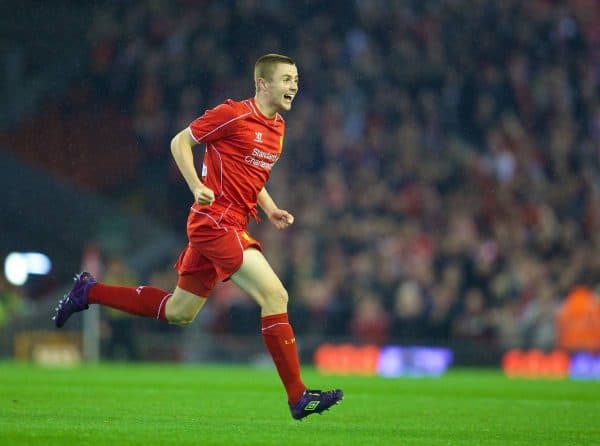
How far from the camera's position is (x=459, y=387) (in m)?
12.9

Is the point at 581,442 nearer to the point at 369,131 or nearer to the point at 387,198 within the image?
the point at 387,198

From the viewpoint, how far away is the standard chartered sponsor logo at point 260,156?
315 inches

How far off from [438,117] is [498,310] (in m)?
5.20

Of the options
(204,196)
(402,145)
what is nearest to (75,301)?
(204,196)

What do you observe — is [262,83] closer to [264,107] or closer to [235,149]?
[264,107]

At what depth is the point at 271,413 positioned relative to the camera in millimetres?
8500

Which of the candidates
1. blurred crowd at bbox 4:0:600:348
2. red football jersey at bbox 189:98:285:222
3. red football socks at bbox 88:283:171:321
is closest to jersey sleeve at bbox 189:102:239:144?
red football jersey at bbox 189:98:285:222

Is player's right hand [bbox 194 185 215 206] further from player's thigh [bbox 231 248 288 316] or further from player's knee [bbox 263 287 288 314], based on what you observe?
player's knee [bbox 263 287 288 314]

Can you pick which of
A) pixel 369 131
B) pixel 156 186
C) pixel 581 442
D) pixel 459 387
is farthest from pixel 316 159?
pixel 581 442

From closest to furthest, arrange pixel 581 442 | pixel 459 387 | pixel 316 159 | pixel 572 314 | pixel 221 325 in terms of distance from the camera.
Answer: pixel 581 442
pixel 459 387
pixel 572 314
pixel 221 325
pixel 316 159

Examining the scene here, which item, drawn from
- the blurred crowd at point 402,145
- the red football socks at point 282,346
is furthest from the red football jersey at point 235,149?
the blurred crowd at point 402,145

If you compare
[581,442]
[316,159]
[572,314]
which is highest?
[316,159]

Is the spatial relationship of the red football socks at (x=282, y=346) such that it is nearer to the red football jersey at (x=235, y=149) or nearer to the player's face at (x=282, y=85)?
the red football jersey at (x=235, y=149)

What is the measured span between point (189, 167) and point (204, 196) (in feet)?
1.38
